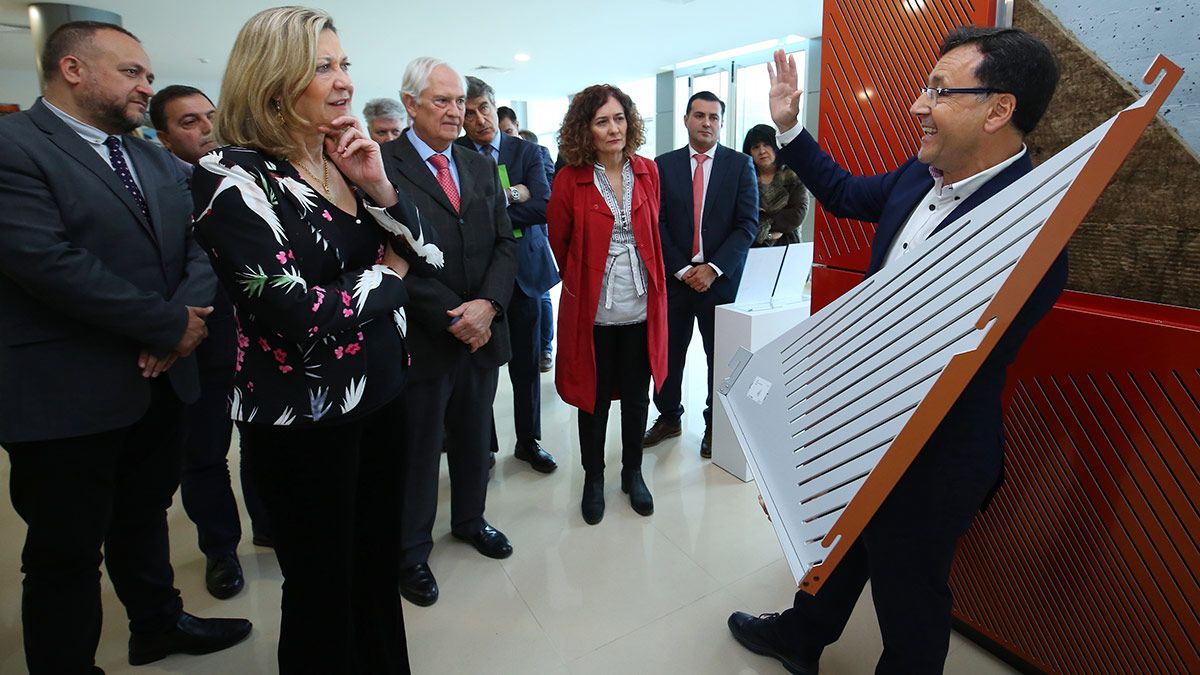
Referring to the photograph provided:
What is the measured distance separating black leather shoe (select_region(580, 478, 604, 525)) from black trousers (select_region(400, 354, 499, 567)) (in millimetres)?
445

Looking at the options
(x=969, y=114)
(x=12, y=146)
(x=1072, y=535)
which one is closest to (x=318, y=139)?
(x=12, y=146)

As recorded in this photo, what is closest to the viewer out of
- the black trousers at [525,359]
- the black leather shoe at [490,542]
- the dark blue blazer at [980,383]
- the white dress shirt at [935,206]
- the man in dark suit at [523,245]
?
the dark blue blazer at [980,383]

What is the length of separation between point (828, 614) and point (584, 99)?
2.02 meters

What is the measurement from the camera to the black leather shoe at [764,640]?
1760 millimetres

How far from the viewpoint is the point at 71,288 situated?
141 cm

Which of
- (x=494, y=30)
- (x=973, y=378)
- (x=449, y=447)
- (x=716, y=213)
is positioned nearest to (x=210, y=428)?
(x=449, y=447)

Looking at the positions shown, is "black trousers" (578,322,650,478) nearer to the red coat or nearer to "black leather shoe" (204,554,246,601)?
the red coat

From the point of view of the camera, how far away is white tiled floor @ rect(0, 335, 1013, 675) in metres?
1.85

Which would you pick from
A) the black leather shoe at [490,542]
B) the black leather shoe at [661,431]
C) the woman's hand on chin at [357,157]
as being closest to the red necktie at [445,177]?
the woman's hand on chin at [357,157]

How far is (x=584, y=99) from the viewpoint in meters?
2.48

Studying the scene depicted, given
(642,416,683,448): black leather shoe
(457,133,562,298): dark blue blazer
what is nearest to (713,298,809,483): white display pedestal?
(642,416,683,448): black leather shoe

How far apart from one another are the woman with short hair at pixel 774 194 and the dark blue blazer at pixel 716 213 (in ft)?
3.00

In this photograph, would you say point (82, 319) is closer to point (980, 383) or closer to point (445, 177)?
point (445, 177)

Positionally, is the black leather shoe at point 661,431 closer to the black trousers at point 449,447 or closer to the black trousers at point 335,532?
the black trousers at point 449,447
